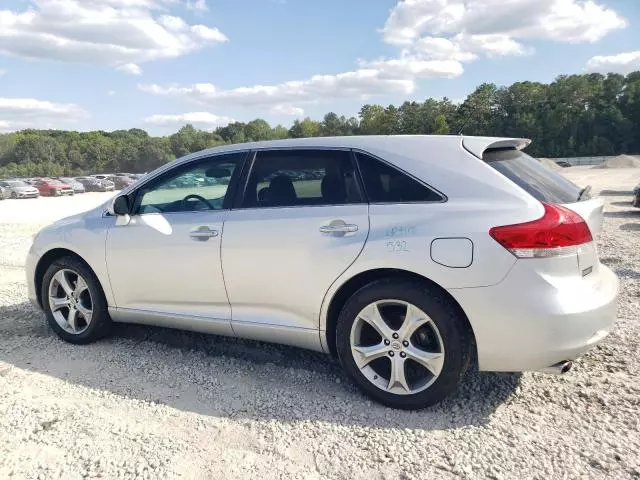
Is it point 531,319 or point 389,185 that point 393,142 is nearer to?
point 389,185

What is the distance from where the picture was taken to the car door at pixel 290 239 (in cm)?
327

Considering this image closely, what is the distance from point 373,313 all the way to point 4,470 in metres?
2.12

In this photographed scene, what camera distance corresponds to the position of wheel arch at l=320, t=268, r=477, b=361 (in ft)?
9.87

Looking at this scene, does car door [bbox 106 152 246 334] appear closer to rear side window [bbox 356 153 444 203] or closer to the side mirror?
the side mirror

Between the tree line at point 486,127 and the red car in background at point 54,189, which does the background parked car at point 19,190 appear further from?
the tree line at point 486,127

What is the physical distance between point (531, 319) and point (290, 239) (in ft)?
4.99

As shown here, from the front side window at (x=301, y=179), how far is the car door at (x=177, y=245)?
A: 0.21m

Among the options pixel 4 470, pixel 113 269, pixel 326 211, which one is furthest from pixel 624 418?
pixel 113 269

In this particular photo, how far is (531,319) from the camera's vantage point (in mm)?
2818

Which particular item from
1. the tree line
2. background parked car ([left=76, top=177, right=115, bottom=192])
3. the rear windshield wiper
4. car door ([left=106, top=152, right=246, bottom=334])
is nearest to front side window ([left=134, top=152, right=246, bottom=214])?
car door ([left=106, top=152, right=246, bottom=334])

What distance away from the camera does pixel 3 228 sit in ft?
47.5

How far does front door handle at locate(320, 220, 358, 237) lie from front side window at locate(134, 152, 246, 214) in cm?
92

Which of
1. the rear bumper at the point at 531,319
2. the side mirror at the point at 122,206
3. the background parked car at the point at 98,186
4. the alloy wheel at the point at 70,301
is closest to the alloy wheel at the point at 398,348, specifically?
the rear bumper at the point at 531,319

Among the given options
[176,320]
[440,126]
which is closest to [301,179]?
[176,320]
